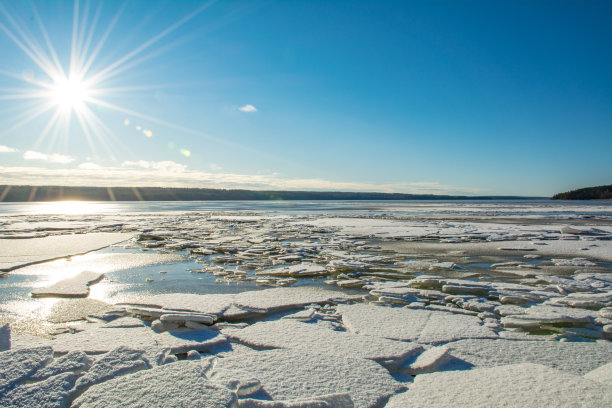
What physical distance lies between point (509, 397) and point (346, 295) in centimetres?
197

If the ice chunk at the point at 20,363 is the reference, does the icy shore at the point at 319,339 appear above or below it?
below

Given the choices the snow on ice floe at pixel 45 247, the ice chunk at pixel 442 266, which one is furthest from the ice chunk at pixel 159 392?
the snow on ice floe at pixel 45 247

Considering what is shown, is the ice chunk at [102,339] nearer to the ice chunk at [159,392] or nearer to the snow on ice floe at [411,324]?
the ice chunk at [159,392]

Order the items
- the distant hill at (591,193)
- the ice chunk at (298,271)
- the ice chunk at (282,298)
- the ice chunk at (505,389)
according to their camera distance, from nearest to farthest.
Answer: the ice chunk at (505,389)
the ice chunk at (282,298)
the ice chunk at (298,271)
the distant hill at (591,193)

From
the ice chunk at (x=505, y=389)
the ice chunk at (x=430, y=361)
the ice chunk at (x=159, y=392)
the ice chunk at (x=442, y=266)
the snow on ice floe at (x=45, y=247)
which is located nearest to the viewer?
the ice chunk at (x=159, y=392)

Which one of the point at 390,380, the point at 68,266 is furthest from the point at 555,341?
the point at 68,266

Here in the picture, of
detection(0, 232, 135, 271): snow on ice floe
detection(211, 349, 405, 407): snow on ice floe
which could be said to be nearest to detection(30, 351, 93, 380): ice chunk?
detection(211, 349, 405, 407): snow on ice floe

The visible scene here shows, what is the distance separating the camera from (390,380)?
1.73m

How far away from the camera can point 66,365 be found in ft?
5.66

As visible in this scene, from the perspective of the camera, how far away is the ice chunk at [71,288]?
3312 millimetres

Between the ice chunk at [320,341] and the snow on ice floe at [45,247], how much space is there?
3.99 metres

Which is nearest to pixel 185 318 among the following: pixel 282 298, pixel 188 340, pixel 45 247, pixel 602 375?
pixel 188 340

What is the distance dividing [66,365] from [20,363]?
19 cm

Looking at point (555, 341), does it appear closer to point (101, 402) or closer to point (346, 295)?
point (346, 295)
